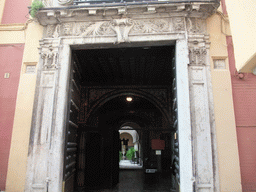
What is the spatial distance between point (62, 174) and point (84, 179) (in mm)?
3836

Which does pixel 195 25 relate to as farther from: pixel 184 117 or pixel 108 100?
pixel 108 100

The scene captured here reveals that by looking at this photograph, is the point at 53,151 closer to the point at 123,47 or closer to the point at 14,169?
the point at 14,169

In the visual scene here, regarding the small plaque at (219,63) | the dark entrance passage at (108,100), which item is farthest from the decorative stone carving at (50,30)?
the small plaque at (219,63)

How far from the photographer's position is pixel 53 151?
4.14 meters

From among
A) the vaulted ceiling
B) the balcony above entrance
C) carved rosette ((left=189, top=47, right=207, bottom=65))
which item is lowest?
carved rosette ((left=189, top=47, right=207, bottom=65))

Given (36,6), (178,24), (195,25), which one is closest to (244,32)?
(195,25)

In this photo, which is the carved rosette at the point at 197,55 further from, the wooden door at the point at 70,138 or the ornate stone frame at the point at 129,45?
the wooden door at the point at 70,138

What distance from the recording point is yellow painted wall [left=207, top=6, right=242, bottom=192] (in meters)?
3.85

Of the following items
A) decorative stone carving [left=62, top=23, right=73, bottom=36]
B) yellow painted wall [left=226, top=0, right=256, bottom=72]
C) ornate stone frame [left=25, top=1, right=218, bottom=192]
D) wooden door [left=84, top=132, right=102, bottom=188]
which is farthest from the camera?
wooden door [left=84, top=132, right=102, bottom=188]

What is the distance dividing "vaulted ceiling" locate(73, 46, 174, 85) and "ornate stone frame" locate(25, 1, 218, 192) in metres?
0.51

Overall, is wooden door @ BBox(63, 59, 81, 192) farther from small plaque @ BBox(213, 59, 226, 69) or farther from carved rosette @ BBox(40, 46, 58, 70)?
small plaque @ BBox(213, 59, 226, 69)

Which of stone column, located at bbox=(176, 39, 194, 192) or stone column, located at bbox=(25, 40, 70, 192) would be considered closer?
stone column, located at bbox=(176, 39, 194, 192)

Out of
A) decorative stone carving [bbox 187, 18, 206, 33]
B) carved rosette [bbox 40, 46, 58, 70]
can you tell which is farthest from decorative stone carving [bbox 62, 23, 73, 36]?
decorative stone carving [bbox 187, 18, 206, 33]

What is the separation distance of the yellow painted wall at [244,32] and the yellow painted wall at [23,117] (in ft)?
12.7
